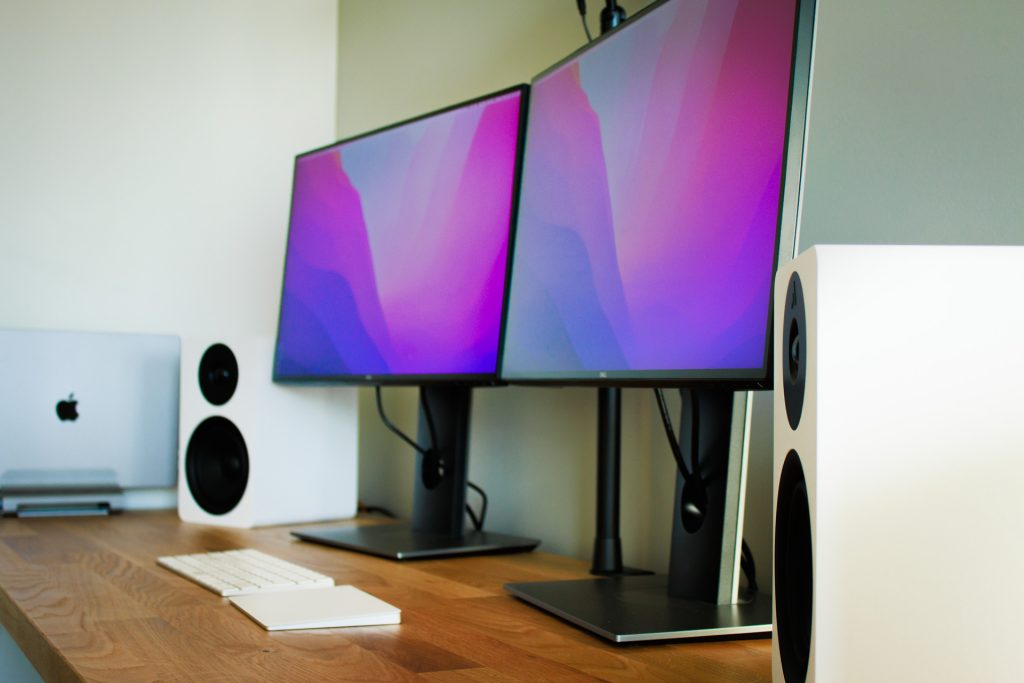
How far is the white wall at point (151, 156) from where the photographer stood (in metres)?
1.80

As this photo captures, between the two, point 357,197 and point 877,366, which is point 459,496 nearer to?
point 357,197

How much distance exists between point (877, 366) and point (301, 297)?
4.06ft

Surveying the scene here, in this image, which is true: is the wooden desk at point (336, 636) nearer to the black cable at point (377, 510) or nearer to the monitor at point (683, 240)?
the monitor at point (683, 240)

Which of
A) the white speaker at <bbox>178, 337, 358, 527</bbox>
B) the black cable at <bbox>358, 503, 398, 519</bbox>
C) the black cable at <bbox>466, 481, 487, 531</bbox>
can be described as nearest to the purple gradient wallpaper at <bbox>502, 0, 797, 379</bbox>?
the black cable at <bbox>466, 481, 487, 531</bbox>

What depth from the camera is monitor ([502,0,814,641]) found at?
2.55ft

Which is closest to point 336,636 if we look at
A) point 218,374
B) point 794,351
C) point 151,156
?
point 794,351

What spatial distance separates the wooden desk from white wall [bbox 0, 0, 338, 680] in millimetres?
757

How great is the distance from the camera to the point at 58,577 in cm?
108

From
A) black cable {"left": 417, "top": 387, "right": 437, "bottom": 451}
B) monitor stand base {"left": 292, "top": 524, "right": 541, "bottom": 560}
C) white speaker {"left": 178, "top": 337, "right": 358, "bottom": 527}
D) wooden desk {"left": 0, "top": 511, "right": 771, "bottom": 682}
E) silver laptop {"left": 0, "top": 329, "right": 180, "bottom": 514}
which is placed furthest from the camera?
silver laptop {"left": 0, "top": 329, "right": 180, "bottom": 514}

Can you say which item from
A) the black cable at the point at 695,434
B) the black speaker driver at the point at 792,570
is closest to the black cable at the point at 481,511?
the black cable at the point at 695,434

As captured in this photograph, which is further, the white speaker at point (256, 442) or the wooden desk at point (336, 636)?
the white speaker at point (256, 442)

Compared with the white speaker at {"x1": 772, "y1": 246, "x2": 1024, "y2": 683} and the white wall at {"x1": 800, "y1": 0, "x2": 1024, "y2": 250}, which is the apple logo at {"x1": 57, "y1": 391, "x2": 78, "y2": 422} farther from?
the white speaker at {"x1": 772, "y1": 246, "x2": 1024, "y2": 683}

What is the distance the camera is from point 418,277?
134cm

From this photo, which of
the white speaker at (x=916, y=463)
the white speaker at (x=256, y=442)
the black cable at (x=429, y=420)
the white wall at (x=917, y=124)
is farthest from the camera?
the white speaker at (x=256, y=442)
